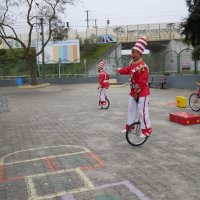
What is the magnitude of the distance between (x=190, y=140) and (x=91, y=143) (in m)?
2.16

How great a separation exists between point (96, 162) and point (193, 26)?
1519cm

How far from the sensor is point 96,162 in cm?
627

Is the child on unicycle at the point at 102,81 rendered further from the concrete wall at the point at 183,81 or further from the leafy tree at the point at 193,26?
the concrete wall at the point at 183,81

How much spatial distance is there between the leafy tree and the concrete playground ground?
34.2 feet

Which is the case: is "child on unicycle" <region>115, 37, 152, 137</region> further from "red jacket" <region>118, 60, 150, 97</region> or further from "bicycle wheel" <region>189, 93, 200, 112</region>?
"bicycle wheel" <region>189, 93, 200, 112</region>

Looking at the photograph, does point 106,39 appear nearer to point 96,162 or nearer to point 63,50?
point 63,50

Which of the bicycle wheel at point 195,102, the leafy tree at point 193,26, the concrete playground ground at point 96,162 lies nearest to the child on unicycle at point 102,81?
the concrete playground ground at point 96,162

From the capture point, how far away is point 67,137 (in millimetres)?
8547

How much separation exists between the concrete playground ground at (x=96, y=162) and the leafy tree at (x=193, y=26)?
10436mm

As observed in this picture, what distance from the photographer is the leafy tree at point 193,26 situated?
19.0 m

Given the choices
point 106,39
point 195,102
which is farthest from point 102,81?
point 106,39

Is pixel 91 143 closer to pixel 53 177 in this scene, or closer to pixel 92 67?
pixel 53 177

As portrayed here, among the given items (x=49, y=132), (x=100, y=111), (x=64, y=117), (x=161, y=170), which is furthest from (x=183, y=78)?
(x=161, y=170)

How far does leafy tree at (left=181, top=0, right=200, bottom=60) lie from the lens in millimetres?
19000
